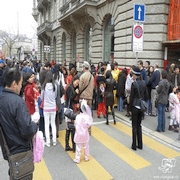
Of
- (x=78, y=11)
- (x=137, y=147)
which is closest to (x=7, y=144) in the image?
(x=137, y=147)

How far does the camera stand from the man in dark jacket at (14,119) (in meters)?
2.21

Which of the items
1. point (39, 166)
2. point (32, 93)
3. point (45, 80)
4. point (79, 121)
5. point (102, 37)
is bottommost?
point (39, 166)

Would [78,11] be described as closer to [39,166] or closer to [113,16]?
[113,16]

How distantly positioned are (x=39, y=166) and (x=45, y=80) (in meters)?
2.02

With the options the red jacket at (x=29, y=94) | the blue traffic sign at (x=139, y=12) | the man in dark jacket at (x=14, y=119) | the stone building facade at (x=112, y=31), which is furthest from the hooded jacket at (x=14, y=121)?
the stone building facade at (x=112, y=31)

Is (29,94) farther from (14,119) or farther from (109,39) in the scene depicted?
(109,39)

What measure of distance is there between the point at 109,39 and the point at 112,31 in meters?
0.63

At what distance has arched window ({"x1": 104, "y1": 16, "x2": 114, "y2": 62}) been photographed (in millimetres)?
13355

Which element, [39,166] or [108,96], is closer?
[39,166]

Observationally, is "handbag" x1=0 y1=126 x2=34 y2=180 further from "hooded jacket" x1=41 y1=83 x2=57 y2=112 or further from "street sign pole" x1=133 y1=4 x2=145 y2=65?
"street sign pole" x1=133 y1=4 x2=145 y2=65

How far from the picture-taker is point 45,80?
16.2 ft

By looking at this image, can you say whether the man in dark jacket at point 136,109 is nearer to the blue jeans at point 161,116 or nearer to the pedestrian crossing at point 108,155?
the pedestrian crossing at point 108,155

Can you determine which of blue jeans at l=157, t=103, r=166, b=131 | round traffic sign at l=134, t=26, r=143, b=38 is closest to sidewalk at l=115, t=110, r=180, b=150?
blue jeans at l=157, t=103, r=166, b=131

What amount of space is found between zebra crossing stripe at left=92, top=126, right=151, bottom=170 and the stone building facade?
5.63 meters
